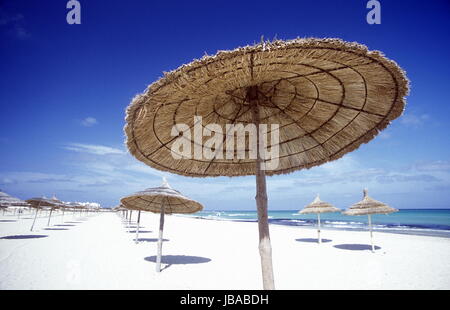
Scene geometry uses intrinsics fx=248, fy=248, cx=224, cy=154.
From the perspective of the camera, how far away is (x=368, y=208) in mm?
10844

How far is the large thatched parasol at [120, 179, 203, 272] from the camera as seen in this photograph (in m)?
6.69

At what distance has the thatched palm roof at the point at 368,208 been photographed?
10.5 meters

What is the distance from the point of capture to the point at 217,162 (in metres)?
3.11

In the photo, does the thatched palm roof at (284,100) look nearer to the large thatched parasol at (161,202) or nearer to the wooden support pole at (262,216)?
the wooden support pole at (262,216)

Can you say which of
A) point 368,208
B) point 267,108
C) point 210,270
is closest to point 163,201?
point 210,270

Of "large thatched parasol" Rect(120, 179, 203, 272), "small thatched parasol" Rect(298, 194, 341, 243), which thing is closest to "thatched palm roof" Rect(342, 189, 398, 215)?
"small thatched parasol" Rect(298, 194, 341, 243)

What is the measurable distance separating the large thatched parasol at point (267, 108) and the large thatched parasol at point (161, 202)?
3.96 m

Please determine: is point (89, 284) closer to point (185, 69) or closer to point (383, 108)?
point (185, 69)

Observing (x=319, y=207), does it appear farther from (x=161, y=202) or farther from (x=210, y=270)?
(x=161, y=202)

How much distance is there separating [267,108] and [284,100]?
22 centimetres

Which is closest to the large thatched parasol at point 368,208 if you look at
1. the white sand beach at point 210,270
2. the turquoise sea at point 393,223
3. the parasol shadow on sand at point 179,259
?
the white sand beach at point 210,270

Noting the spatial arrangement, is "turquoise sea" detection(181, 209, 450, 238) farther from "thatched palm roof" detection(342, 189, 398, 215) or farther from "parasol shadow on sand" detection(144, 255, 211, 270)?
"parasol shadow on sand" detection(144, 255, 211, 270)

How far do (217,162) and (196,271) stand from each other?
4877 mm
